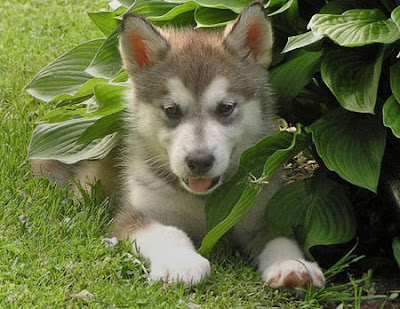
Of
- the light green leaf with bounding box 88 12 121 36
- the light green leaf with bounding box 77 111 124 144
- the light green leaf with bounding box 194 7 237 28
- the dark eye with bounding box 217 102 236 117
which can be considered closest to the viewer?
the dark eye with bounding box 217 102 236 117

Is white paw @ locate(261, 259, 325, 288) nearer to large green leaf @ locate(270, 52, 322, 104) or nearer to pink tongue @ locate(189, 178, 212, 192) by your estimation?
pink tongue @ locate(189, 178, 212, 192)

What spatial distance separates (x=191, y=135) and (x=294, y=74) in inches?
28.4

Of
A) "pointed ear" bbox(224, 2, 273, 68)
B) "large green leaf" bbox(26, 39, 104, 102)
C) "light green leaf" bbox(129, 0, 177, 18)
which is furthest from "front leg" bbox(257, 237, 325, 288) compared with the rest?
"large green leaf" bbox(26, 39, 104, 102)

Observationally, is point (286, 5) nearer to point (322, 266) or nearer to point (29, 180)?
point (322, 266)

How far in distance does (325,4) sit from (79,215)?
181 cm

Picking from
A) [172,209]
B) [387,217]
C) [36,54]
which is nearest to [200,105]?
[172,209]

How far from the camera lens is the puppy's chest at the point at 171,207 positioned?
442cm

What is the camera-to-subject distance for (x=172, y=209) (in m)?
4.42

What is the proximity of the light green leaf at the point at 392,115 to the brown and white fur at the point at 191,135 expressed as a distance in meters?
0.74

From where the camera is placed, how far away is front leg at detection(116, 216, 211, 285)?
384 cm

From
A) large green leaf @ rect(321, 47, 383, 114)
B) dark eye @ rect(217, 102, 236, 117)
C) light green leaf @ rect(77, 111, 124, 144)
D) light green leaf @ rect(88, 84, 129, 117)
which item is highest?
large green leaf @ rect(321, 47, 383, 114)

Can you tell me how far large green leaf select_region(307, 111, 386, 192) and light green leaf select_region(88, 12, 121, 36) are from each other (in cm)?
156

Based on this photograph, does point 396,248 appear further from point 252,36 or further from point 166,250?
point 252,36

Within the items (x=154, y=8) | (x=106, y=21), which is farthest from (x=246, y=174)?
(x=106, y=21)
